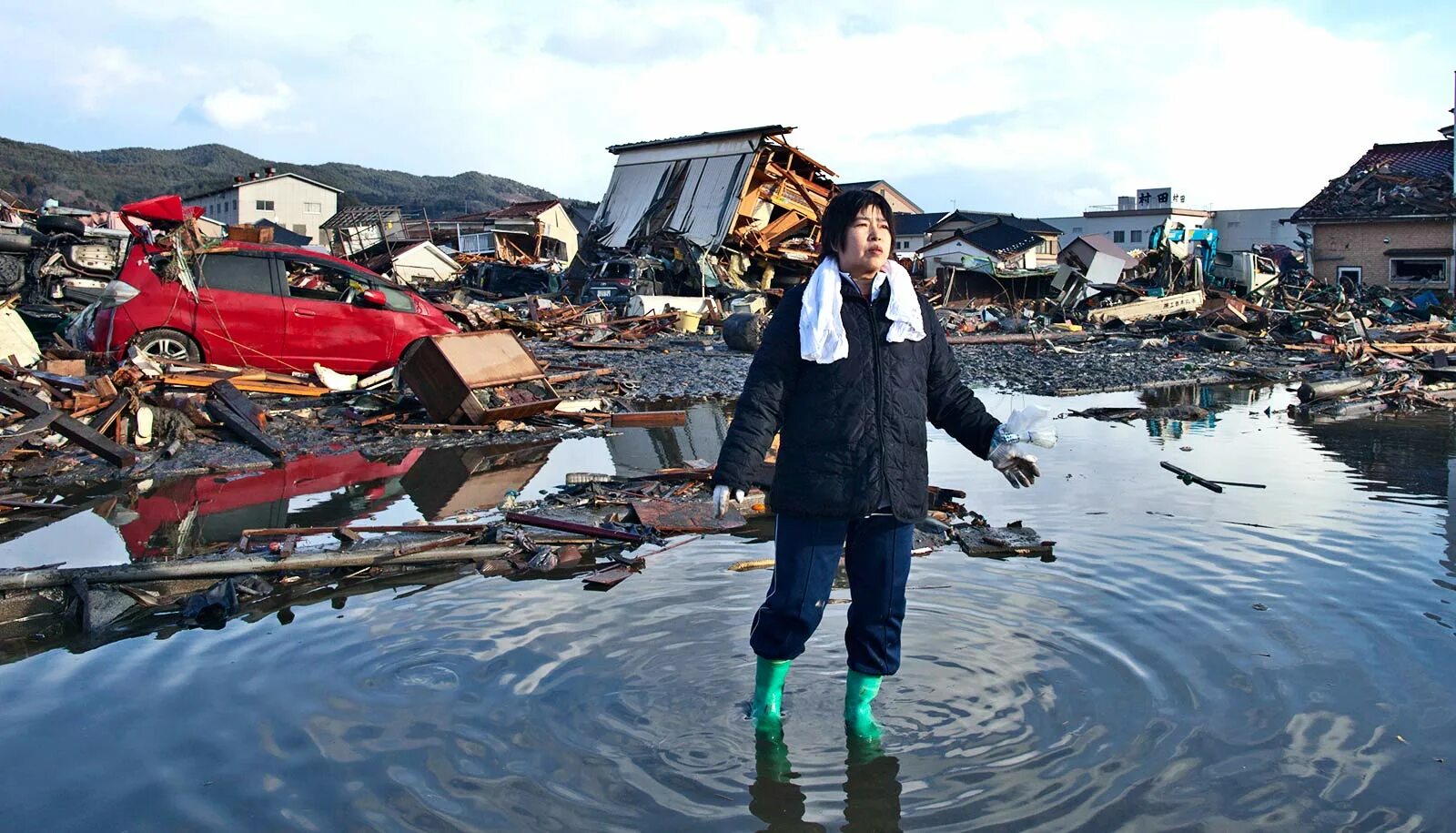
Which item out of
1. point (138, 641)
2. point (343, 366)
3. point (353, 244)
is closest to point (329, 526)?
point (138, 641)

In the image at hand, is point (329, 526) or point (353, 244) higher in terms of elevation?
point (353, 244)

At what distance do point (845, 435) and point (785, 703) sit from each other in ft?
3.73

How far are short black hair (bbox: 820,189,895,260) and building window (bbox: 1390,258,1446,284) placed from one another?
34.1m

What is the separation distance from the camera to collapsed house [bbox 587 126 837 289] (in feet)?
99.5

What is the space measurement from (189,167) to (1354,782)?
100 meters

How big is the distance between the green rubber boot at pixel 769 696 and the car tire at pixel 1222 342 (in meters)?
19.3

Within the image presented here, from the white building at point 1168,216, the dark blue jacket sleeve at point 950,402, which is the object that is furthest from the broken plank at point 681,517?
the white building at point 1168,216

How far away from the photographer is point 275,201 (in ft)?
198

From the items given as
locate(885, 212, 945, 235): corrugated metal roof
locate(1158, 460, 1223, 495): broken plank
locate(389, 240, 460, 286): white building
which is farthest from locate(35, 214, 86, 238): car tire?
locate(885, 212, 945, 235): corrugated metal roof

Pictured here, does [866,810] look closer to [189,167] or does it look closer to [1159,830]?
[1159,830]

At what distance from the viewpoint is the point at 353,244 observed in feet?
129

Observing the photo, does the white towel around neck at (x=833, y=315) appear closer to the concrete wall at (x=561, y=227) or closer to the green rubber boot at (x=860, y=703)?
the green rubber boot at (x=860, y=703)

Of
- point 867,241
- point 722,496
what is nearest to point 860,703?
point 722,496

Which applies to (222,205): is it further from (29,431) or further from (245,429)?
(29,431)
